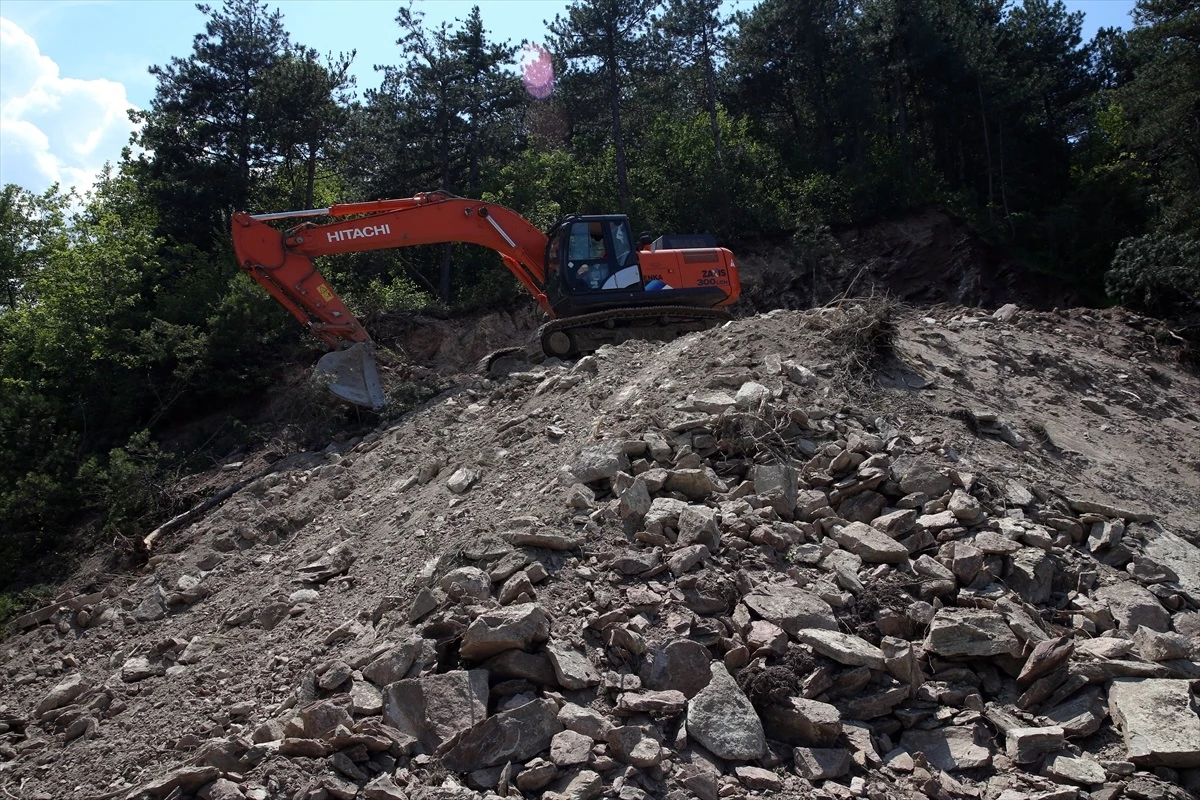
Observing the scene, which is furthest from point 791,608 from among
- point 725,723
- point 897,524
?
point 897,524

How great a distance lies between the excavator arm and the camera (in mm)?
11383

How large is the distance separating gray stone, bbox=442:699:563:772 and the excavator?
7405mm

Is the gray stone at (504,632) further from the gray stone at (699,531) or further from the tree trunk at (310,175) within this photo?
the tree trunk at (310,175)

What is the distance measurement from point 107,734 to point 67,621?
3.22m

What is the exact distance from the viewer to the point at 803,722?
4715 millimetres

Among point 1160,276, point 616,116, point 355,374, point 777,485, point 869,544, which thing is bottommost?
point 869,544

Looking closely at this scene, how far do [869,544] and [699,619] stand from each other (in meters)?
1.30

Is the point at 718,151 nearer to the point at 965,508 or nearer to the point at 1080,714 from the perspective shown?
the point at 965,508

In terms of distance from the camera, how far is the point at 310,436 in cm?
1158

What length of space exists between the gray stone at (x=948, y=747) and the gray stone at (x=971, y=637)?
1.53ft

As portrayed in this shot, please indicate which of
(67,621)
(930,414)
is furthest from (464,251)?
(930,414)

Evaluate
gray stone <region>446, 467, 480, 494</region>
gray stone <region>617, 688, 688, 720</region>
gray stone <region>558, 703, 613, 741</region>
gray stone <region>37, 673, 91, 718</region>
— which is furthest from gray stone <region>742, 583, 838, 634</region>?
gray stone <region>37, 673, 91, 718</region>

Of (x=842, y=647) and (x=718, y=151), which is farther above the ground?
(x=718, y=151)

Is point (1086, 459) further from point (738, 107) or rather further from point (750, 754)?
point (738, 107)
